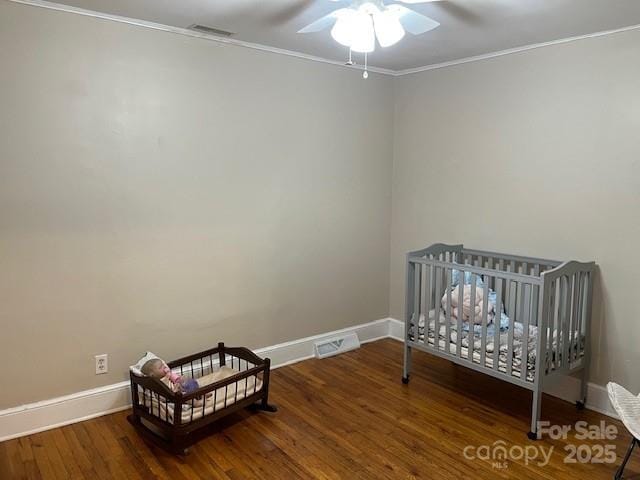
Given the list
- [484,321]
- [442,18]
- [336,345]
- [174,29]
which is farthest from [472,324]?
[174,29]

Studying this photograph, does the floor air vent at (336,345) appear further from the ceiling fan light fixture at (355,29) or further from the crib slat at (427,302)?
the ceiling fan light fixture at (355,29)

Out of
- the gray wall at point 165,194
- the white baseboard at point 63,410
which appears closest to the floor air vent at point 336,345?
the gray wall at point 165,194

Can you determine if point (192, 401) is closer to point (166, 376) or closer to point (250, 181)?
point (166, 376)

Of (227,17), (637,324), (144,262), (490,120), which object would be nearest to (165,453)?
(144,262)

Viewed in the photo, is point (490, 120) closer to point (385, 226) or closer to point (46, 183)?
point (385, 226)

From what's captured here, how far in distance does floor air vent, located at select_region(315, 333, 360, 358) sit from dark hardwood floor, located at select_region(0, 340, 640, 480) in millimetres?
Result: 401

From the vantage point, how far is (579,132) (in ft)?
9.96

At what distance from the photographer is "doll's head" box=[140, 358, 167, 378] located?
2.78m

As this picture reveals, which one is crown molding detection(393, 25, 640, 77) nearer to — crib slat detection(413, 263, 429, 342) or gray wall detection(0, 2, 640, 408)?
gray wall detection(0, 2, 640, 408)

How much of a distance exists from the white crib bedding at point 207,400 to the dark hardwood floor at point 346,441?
16 centimetres

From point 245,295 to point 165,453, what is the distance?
1.18 meters

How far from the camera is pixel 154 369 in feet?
9.16

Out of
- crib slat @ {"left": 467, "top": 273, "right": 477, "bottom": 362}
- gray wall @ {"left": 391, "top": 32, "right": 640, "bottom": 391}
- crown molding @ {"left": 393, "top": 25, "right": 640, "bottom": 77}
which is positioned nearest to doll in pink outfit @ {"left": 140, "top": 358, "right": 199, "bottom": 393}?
crib slat @ {"left": 467, "top": 273, "right": 477, "bottom": 362}

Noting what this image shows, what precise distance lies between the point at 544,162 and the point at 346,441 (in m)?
2.08
